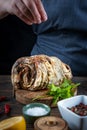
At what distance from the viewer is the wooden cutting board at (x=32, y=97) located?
176 centimetres

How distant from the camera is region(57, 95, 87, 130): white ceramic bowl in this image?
4.65 ft

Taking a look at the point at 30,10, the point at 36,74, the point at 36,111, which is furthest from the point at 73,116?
the point at 30,10

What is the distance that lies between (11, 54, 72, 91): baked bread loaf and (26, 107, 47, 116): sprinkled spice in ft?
0.80

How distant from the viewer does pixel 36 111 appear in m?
1.60

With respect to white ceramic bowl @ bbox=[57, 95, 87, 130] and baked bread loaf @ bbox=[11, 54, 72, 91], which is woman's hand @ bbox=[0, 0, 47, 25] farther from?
white ceramic bowl @ bbox=[57, 95, 87, 130]

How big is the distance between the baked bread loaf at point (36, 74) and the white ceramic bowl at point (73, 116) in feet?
0.99

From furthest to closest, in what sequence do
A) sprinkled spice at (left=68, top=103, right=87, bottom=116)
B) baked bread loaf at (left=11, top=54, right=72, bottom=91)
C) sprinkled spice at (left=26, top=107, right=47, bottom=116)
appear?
baked bread loaf at (left=11, top=54, right=72, bottom=91) < sprinkled spice at (left=26, top=107, right=47, bottom=116) < sprinkled spice at (left=68, top=103, right=87, bottom=116)

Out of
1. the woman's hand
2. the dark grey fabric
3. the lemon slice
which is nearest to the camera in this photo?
the lemon slice

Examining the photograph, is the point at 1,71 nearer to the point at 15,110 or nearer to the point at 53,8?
the point at 53,8

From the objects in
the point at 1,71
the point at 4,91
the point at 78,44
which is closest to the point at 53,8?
the point at 78,44

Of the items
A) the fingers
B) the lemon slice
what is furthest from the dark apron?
the lemon slice

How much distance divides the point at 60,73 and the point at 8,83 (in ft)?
1.03

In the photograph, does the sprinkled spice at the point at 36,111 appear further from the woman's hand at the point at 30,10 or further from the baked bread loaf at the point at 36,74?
the woman's hand at the point at 30,10

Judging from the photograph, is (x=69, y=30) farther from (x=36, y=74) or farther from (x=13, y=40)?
(x=13, y=40)
